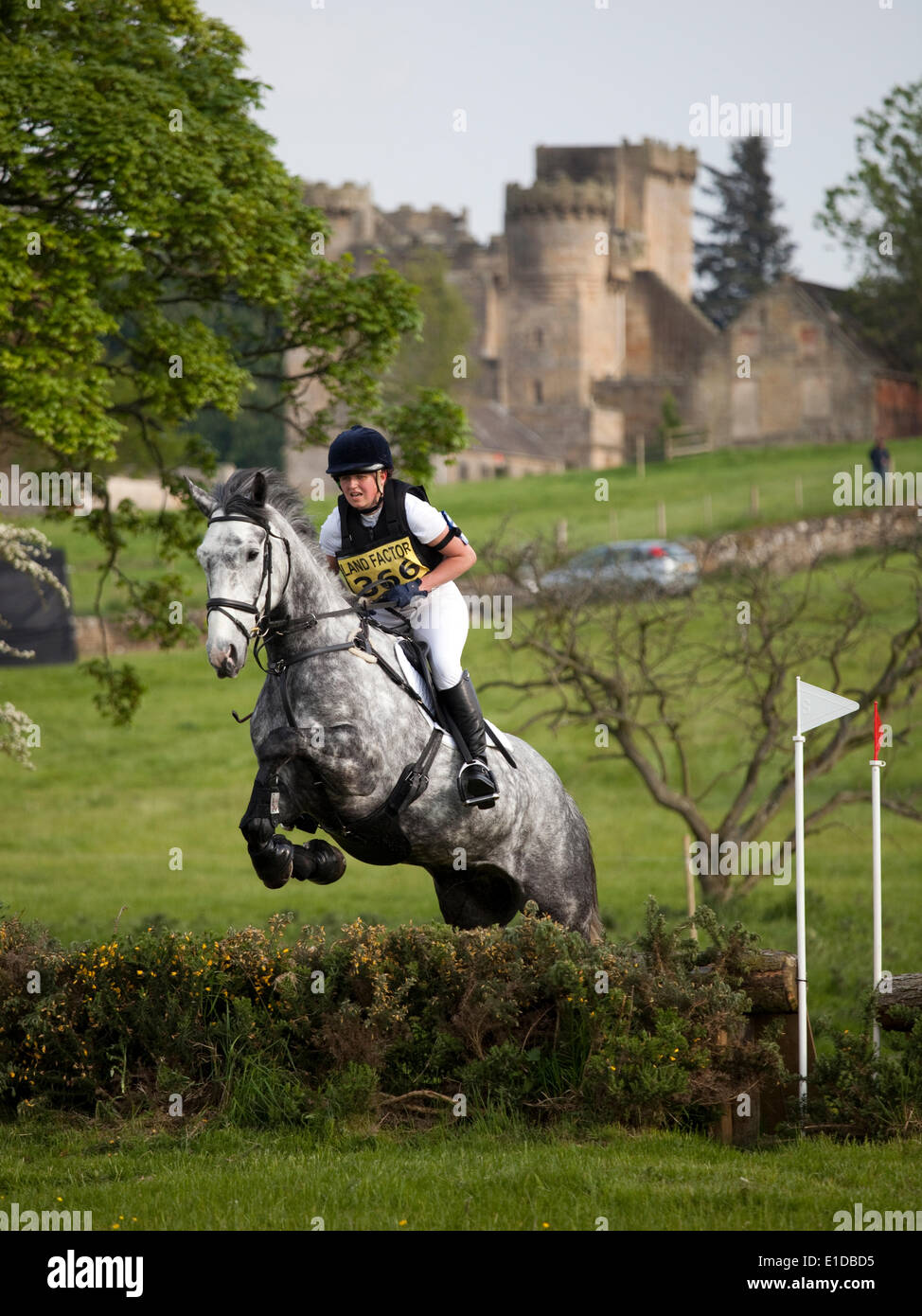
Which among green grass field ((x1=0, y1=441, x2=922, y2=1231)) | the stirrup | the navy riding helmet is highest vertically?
the navy riding helmet

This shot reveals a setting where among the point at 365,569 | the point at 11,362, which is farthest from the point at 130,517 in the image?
the point at 365,569

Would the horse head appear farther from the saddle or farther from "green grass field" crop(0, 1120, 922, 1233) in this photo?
"green grass field" crop(0, 1120, 922, 1233)

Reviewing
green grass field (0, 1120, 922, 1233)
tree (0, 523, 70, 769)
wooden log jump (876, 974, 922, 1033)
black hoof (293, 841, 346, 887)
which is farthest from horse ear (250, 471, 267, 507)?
tree (0, 523, 70, 769)

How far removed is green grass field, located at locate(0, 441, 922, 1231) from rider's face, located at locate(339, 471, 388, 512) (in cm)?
311

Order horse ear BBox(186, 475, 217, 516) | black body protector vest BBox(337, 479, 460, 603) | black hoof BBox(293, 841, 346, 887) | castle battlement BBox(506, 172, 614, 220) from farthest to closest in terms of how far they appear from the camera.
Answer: castle battlement BBox(506, 172, 614, 220)
black body protector vest BBox(337, 479, 460, 603)
horse ear BBox(186, 475, 217, 516)
black hoof BBox(293, 841, 346, 887)

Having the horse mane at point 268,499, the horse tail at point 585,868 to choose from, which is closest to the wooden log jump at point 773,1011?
the horse tail at point 585,868

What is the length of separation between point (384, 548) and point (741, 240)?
269ft

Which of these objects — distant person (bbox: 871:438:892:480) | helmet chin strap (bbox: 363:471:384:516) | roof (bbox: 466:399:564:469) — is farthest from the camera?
roof (bbox: 466:399:564:469)

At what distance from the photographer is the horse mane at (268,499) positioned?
6812 mm

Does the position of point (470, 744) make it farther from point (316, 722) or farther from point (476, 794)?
point (316, 722)

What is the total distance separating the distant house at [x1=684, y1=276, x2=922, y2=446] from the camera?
65.2 meters

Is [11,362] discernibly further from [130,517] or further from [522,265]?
[522,265]

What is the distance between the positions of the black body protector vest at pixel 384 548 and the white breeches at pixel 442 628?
217 mm

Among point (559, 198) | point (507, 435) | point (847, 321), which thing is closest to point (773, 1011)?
point (847, 321)
